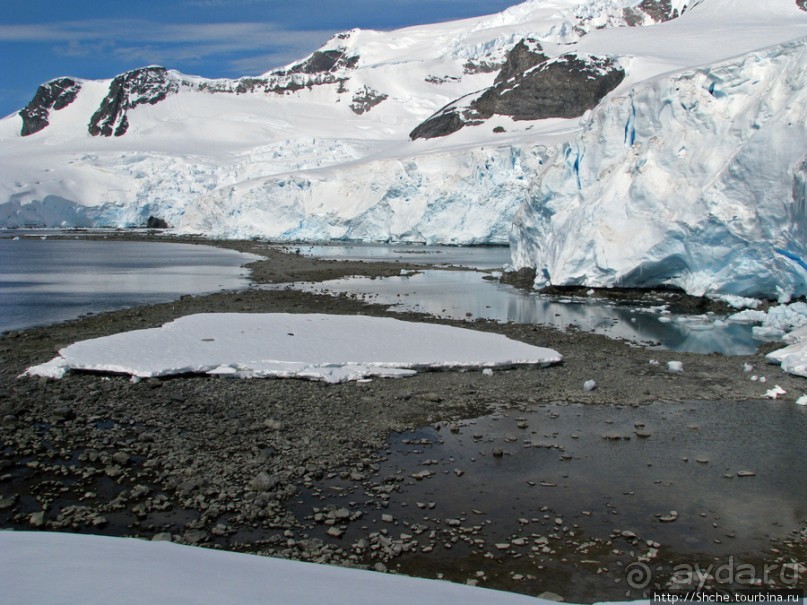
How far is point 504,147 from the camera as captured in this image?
44.1 m

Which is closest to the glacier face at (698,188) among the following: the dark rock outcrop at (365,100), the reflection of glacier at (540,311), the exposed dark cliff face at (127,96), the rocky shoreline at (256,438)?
the reflection of glacier at (540,311)

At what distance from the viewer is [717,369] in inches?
432

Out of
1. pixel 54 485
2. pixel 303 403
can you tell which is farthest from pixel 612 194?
pixel 54 485

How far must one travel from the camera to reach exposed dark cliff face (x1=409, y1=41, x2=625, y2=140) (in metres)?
58.5

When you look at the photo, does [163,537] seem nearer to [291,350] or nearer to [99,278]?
[291,350]

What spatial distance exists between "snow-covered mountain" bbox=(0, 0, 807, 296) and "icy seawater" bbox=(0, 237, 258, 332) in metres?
11.3

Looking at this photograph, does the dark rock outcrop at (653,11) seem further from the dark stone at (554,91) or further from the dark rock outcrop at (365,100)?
the dark stone at (554,91)

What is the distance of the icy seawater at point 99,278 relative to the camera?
1762 cm

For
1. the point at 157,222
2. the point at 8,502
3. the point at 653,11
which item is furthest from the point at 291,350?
the point at 653,11

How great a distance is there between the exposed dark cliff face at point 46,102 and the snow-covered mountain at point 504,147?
0.40 meters

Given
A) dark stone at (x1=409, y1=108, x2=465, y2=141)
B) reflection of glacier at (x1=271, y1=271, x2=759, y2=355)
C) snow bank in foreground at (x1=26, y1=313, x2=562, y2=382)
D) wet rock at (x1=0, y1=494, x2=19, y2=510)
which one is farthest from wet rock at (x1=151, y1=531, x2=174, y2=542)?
dark stone at (x1=409, y1=108, x2=465, y2=141)

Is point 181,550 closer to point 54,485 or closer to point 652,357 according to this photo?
point 54,485

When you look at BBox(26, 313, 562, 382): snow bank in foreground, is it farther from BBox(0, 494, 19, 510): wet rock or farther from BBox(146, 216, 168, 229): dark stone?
BBox(146, 216, 168, 229): dark stone

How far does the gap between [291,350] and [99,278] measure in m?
17.9
